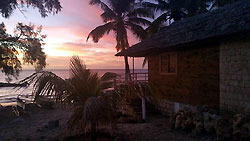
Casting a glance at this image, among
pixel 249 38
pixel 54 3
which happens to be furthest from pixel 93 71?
pixel 54 3

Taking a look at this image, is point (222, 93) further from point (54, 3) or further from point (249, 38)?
point (54, 3)

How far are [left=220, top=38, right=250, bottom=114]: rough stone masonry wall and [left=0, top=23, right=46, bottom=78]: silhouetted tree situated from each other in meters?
10.9

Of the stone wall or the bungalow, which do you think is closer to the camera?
the bungalow

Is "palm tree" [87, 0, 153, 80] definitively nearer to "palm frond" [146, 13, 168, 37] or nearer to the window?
"palm frond" [146, 13, 168, 37]

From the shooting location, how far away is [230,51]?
7238 millimetres

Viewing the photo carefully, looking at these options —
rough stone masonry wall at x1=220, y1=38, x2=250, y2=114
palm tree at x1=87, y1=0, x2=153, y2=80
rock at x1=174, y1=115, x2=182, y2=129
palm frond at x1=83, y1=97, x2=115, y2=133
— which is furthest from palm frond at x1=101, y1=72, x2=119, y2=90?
palm tree at x1=87, y1=0, x2=153, y2=80

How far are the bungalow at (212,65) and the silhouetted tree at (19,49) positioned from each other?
664 cm

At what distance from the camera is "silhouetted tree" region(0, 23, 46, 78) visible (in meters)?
12.2

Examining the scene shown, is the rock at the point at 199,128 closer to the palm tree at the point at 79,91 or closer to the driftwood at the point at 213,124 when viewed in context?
the driftwood at the point at 213,124

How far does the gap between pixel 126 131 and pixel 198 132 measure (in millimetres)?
2528

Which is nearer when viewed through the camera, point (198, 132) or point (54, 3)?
point (198, 132)

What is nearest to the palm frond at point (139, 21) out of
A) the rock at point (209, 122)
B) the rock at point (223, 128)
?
the rock at point (209, 122)

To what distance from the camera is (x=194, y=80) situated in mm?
8984

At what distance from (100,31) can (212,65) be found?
1593cm
